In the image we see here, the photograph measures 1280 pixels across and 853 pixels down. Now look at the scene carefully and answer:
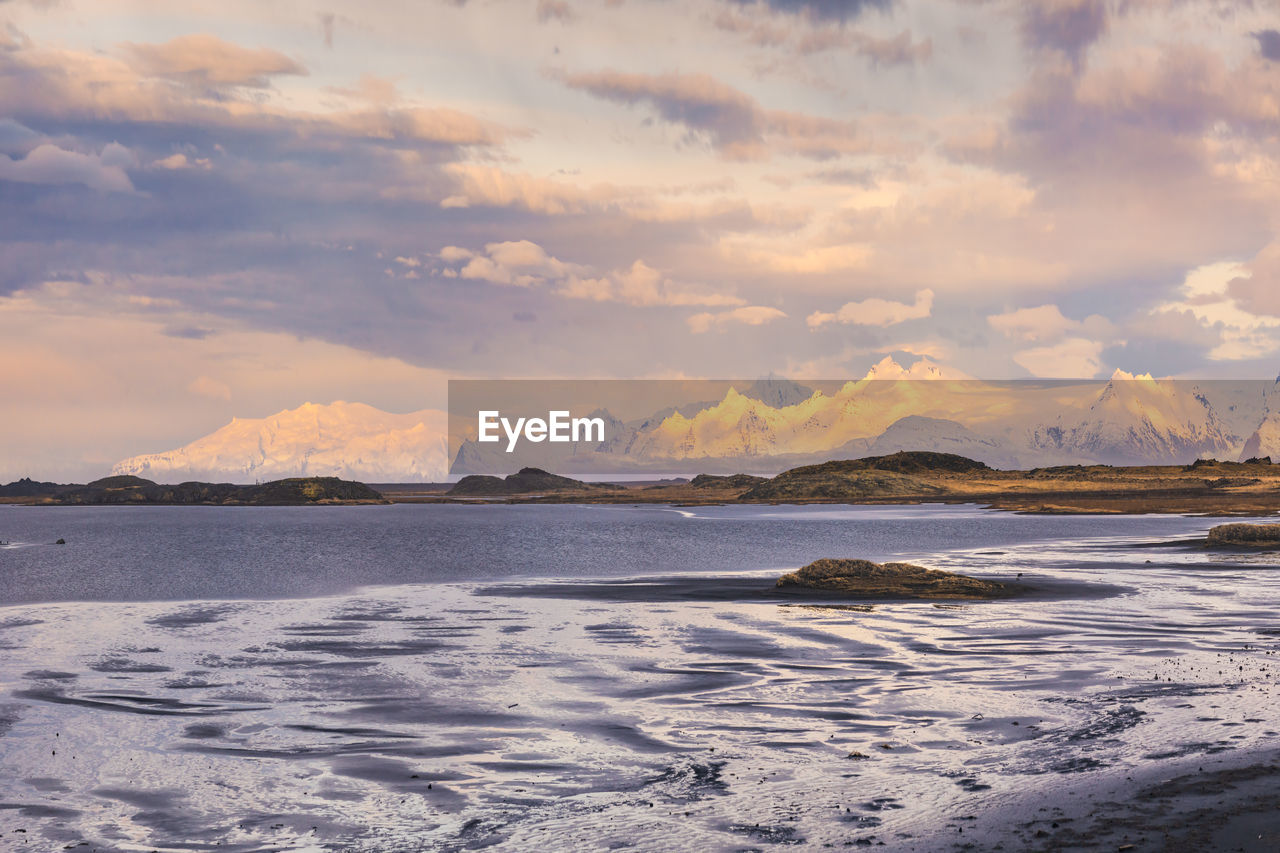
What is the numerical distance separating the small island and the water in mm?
2554

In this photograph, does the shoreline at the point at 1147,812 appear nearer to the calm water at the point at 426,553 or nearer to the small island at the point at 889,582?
the small island at the point at 889,582

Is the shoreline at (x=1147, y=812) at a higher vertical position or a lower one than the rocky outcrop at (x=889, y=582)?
higher

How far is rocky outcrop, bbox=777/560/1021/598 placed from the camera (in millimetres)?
44438

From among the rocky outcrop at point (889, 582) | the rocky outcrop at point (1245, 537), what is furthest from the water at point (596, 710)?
the rocky outcrop at point (1245, 537)

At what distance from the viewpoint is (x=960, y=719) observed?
67.5 ft

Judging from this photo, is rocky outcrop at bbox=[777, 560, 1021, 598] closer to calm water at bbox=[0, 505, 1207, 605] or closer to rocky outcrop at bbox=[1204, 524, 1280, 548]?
calm water at bbox=[0, 505, 1207, 605]

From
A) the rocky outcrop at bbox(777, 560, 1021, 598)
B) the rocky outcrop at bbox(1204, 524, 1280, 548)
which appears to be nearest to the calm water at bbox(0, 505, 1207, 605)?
the rocky outcrop at bbox(777, 560, 1021, 598)

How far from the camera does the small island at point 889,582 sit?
44.4 m

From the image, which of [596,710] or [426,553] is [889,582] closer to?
[596,710]

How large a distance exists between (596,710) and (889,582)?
87.0ft

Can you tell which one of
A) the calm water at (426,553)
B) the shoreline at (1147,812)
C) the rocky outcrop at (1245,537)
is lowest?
the calm water at (426,553)

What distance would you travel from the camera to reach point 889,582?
45844 millimetres

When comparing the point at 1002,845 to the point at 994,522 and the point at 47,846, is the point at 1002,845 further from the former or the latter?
the point at 994,522

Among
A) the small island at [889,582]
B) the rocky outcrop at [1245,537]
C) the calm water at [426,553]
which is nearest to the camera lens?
the small island at [889,582]
